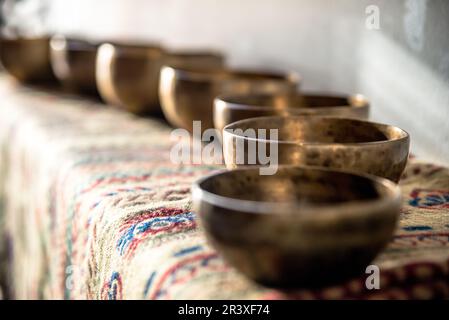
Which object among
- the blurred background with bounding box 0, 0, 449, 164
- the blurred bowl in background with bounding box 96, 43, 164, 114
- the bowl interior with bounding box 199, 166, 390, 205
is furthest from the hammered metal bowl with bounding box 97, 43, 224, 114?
the bowl interior with bounding box 199, 166, 390, 205

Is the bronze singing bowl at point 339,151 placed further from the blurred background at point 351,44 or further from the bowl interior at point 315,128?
the blurred background at point 351,44

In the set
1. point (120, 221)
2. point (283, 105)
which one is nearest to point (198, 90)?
point (283, 105)

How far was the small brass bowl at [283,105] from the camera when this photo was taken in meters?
1.00

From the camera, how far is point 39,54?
221 centimetres

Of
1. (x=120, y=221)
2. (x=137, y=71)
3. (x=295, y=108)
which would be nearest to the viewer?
(x=120, y=221)

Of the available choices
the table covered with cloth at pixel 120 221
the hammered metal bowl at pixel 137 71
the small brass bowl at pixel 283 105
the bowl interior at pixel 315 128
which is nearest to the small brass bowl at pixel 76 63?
the table covered with cloth at pixel 120 221

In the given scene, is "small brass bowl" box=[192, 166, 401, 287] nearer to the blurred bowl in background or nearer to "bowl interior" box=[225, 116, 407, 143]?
"bowl interior" box=[225, 116, 407, 143]

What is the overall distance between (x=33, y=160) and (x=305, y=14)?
0.73 m

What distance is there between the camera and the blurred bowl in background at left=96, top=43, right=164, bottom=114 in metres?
1.58

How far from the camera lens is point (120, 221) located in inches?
33.0

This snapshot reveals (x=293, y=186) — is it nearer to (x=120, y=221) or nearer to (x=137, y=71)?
(x=120, y=221)

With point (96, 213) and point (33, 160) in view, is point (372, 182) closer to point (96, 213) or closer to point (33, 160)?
point (96, 213)

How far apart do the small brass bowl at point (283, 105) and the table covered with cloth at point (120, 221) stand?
0.12 m

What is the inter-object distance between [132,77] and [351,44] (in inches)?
22.0
